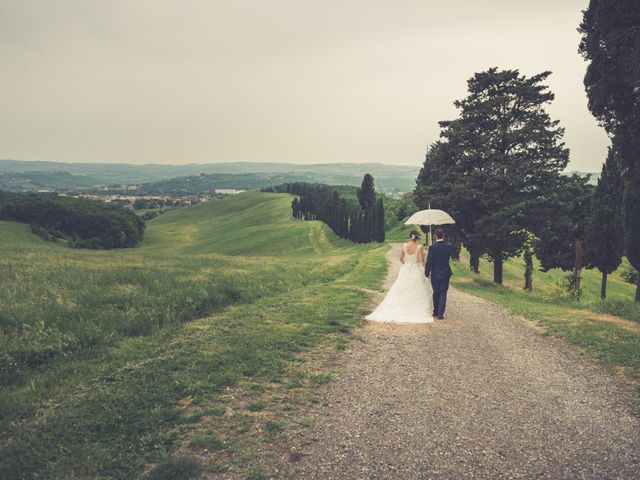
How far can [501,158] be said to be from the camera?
28719mm

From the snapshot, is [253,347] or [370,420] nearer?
[370,420]

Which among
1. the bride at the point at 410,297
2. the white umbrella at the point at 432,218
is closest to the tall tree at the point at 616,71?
the white umbrella at the point at 432,218

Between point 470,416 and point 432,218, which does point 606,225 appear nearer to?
point 432,218

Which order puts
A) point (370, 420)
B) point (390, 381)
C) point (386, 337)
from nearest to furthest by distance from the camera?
point (370, 420)
point (390, 381)
point (386, 337)

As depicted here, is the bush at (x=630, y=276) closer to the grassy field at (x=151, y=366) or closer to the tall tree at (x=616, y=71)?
the tall tree at (x=616, y=71)

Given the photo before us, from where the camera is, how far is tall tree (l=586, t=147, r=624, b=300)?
40.8 meters

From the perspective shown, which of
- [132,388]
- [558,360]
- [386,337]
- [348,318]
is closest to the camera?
[132,388]

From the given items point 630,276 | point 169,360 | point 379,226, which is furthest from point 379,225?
point 169,360

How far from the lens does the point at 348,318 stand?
14367mm

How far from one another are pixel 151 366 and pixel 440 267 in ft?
33.6

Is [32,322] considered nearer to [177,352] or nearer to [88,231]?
[177,352]

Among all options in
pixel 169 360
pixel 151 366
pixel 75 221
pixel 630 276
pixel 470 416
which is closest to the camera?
pixel 470 416

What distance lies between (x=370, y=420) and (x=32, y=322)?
9.56 m

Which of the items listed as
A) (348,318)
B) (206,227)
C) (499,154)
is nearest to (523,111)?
(499,154)
